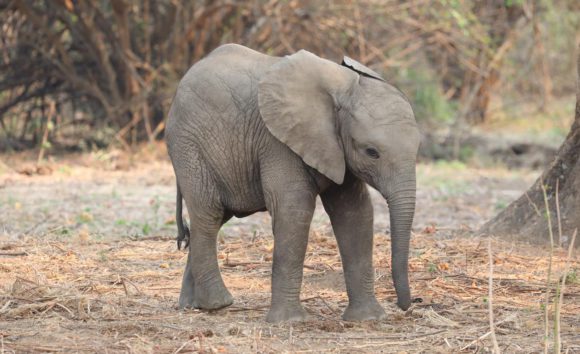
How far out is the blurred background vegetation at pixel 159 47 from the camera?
51.2ft

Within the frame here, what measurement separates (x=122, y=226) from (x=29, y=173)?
4295mm

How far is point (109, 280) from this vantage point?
7.02 meters

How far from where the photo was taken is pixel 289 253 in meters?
5.57

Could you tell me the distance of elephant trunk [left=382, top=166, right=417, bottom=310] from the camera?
5156 mm

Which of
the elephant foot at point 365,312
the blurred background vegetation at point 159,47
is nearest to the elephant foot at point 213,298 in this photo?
the elephant foot at point 365,312

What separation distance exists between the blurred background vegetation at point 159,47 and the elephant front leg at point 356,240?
9185 millimetres

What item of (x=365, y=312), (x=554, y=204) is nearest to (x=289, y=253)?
(x=365, y=312)

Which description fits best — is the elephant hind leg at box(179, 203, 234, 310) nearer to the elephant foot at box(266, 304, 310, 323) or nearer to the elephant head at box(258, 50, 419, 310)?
the elephant foot at box(266, 304, 310, 323)

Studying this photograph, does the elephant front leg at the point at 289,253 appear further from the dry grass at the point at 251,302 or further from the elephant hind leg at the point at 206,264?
the elephant hind leg at the point at 206,264

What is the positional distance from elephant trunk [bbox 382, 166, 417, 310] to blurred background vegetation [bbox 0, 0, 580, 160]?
9.79 metres

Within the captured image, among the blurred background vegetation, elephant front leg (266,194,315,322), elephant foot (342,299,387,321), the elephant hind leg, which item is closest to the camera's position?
elephant front leg (266,194,315,322)

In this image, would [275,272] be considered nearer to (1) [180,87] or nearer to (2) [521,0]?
(1) [180,87]

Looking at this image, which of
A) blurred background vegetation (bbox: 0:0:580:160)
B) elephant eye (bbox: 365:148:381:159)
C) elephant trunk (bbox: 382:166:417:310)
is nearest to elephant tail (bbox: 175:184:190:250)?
elephant eye (bbox: 365:148:381:159)

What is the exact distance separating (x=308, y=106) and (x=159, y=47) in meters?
11.2
